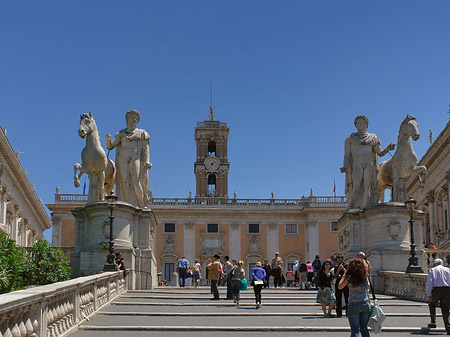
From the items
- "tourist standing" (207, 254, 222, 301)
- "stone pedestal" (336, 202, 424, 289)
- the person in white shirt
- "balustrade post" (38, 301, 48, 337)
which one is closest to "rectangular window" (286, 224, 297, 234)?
"stone pedestal" (336, 202, 424, 289)

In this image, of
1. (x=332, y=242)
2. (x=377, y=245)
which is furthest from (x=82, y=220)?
(x=332, y=242)

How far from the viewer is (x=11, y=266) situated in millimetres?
15273

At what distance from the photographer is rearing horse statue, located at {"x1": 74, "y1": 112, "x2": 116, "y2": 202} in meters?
22.2

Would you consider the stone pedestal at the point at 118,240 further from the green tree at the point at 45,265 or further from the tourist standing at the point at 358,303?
the tourist standing at the point at 358,303

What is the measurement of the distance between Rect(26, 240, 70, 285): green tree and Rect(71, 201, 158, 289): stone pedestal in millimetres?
2454

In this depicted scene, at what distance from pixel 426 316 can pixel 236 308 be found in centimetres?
447

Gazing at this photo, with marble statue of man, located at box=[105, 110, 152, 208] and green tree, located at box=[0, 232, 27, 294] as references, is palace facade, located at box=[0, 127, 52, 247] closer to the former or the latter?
marble statue of man, located at box=[105, 110, 152, 208]

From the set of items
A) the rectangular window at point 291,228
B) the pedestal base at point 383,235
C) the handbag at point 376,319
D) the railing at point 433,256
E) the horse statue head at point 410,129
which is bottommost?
the handbag at point 376,319

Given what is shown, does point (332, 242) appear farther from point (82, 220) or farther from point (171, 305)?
point (171, 305)

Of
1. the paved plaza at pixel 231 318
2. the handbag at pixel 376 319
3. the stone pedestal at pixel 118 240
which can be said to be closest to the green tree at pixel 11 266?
the paved plaza at pixel 231 318

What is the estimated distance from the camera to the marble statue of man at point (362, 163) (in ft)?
76.1

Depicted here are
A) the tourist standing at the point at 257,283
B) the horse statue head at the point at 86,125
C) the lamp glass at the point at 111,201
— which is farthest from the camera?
the horse statue head at the point at 86,125

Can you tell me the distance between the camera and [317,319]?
1394 centimetres

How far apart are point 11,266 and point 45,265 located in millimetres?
2455
